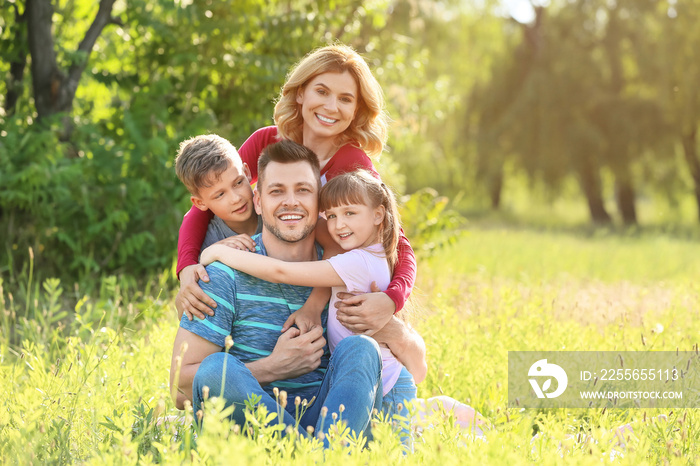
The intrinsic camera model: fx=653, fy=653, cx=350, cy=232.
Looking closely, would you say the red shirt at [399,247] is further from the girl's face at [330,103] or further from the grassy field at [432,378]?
the grassy field at [432,378]

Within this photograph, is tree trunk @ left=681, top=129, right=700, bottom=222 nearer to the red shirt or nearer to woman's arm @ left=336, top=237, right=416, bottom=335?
the red shirt

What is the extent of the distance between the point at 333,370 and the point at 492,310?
2764 mm

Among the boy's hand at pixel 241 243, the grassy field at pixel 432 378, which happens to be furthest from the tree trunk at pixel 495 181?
the boy's hand at pixel 241 243

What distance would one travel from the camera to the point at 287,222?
10.4 feet

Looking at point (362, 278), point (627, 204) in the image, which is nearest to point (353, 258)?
point (362, 278)

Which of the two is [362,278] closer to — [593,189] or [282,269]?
[282,269]

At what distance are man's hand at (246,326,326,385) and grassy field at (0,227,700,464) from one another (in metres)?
0.35

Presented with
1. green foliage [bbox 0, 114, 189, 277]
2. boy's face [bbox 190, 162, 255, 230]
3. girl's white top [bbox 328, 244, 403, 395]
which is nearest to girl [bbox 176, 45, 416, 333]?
girl's white top [bbox 328, 244, 403, 395]

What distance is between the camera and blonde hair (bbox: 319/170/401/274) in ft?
10.4

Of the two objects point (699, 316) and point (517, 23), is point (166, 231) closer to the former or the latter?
point (699, 316)

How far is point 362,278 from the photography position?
124 inches

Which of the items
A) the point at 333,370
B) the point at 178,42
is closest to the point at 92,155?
the point at 178,42

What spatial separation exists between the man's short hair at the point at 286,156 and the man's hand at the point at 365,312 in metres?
0.63

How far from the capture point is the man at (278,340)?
9.07 feet
